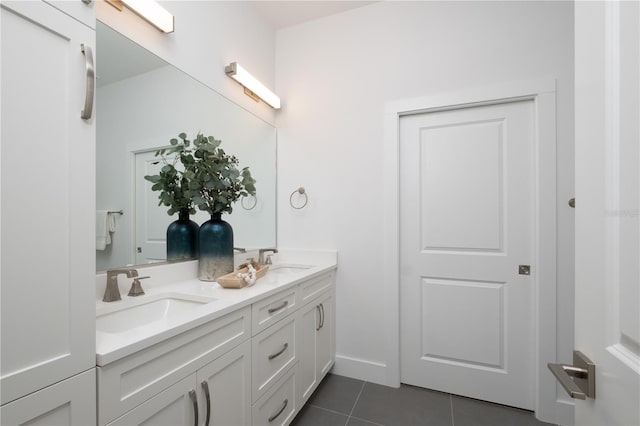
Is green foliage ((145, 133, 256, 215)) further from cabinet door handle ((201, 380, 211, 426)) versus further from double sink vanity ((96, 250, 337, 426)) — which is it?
cabinet door handle ((201, 380, 211, 426))

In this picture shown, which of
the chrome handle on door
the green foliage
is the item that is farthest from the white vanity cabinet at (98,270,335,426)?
the chrome handle on door

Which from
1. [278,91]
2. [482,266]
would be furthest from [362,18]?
[482,266]

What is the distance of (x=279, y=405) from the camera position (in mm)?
1409

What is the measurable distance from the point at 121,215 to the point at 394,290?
1.68m

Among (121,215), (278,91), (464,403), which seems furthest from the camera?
(278,91)

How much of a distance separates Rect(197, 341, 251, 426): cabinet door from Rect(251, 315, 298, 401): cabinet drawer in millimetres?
47

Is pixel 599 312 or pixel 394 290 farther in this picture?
pixel 394 290

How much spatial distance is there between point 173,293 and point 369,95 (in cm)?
182

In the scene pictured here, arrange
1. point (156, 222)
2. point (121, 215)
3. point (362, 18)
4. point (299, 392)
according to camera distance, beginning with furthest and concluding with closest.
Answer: point (362, 18), point (299, 392), point (156, 222), point (121, 215)

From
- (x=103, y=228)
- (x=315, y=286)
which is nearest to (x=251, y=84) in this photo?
(x=103, y=228)

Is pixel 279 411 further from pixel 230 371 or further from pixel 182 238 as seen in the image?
pixel 182 238

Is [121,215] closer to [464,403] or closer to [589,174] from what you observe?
[589,174]

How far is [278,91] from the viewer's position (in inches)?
96.3

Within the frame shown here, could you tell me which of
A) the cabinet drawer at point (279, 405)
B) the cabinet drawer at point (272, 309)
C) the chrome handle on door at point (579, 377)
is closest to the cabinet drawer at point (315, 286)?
the cabinet drawer at point (272, 309)
